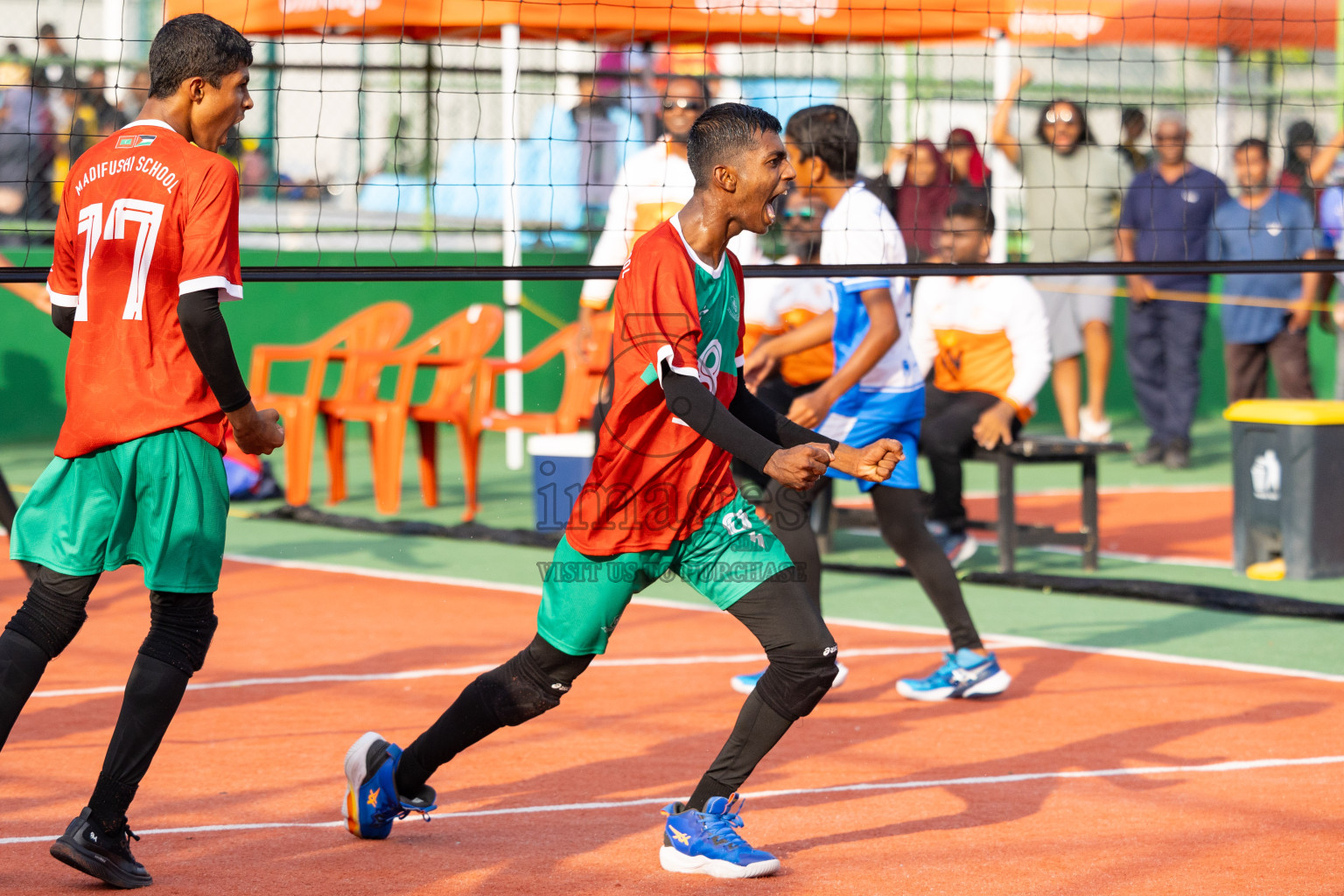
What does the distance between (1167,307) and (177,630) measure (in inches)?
462

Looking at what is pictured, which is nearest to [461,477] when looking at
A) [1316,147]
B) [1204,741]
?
[1316,147]

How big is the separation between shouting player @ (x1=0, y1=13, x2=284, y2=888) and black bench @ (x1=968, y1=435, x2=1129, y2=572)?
584 centimetres

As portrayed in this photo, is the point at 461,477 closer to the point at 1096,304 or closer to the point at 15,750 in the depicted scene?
the point at 1096,304

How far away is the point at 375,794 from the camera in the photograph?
183 inches

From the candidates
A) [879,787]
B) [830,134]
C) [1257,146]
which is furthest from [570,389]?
[879,787]

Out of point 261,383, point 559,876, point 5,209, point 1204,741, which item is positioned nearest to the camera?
point 559,876

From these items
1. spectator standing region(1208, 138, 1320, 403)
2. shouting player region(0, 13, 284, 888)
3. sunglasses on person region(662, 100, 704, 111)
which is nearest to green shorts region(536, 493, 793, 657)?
shouting player region(0, 13, 284, 888)

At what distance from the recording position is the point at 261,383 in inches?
483

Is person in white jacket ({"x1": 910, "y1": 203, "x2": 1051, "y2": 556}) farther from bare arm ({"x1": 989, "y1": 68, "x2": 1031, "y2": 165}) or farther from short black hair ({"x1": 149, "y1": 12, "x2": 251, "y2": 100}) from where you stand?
short black hair ({"x1": 149, "y1": 12, "x2": 251, "y2": 100})

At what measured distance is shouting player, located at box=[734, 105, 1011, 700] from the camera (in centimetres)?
640

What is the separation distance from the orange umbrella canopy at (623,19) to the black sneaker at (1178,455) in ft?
12.4

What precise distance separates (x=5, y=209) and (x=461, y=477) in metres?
4.91

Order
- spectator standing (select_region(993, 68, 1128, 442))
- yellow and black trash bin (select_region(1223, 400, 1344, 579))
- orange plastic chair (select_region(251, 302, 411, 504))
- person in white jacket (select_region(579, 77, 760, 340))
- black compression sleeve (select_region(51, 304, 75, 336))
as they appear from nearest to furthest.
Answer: black compression sleeve (select_region(51, 304, 75, 336)), person in white jacket (select_region(579, 77, 760, 340)), yellow and black trash bin (select_region(1223, 400, 1344, 579)), orange plastic chair (select_region(251, 302, 411, 504)), spectator standing (select_region(993, 68, 1128, 442))

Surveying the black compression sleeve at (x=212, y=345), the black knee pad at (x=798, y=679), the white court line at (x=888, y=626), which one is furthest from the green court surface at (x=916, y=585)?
the black compression sleeve at (x=212, y=345)
